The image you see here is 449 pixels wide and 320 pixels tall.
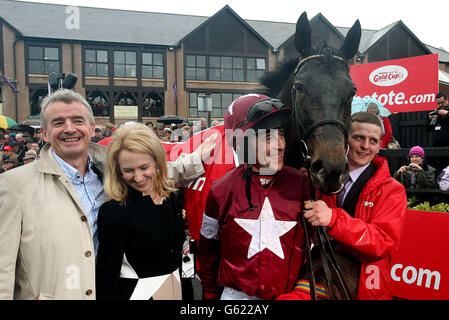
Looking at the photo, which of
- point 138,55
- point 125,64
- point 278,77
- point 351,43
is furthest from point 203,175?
point 125,64

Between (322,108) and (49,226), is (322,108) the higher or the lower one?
the higher one

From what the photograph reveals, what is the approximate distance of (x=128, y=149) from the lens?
198 centimetres

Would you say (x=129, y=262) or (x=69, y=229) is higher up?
(x=69, y=229)

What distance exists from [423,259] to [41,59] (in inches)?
1125

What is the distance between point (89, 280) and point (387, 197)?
1.79m

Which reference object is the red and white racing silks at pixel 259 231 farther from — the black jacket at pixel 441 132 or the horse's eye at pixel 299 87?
the black jacket at pixel 441 132

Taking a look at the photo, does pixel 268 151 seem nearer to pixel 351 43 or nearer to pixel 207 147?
pixel 207 147

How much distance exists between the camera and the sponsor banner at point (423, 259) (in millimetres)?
3354

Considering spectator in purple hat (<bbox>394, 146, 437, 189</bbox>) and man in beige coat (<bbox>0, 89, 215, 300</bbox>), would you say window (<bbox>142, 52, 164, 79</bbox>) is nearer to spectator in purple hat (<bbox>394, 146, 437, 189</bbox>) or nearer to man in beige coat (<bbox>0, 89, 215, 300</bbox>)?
spectator in purple hat (<bbox>394, 146, 437, 189</bbox>)

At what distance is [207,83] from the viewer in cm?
2772

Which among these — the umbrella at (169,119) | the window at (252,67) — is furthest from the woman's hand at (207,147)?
the window at (252,67)

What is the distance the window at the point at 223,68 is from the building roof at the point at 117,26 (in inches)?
79.1
